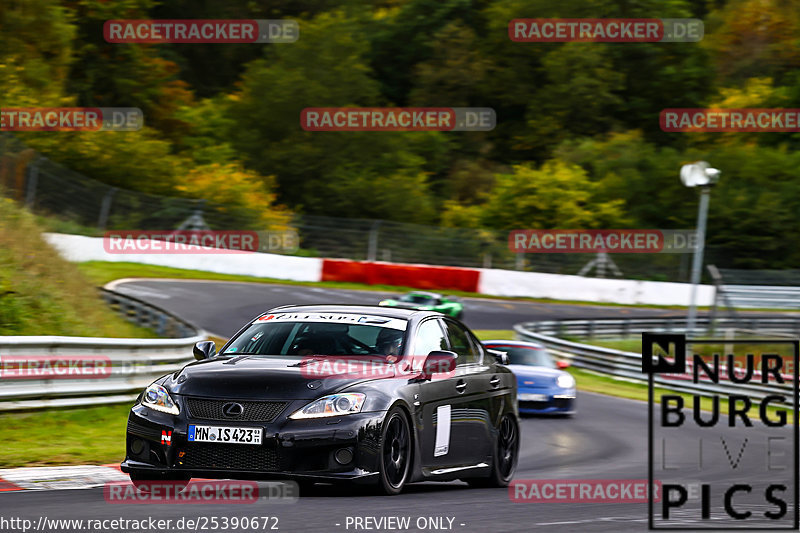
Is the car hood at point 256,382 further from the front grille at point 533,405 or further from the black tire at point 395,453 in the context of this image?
the front grille at point 533,405

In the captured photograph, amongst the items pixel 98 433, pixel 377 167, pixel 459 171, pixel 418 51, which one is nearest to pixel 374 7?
pixel 418 51

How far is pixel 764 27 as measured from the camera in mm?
68188

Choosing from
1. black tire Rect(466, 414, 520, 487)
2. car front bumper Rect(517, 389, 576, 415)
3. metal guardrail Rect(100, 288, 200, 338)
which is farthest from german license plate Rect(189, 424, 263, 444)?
metal guardrail Rect(100, 288, 200, 338)

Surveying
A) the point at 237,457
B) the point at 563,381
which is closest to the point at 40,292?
the point at 563,381

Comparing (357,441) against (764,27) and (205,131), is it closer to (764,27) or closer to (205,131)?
(205,131)

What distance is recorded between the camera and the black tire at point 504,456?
32.0 feet

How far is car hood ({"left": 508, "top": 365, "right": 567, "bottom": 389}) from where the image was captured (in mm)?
18219

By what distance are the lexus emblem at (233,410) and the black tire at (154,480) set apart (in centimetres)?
51

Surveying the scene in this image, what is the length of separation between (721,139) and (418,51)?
63.7ft

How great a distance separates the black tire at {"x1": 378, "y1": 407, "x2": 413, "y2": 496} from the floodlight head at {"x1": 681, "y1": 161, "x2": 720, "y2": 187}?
19244 millimetres

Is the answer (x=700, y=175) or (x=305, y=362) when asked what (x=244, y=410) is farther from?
(x=700, y=175)

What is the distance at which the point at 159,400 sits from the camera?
305 inches

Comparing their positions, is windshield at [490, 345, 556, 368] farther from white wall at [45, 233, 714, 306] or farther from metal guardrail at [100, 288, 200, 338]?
white wall at [45, 233, 714, 306]

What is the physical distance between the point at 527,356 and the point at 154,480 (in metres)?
12.0
